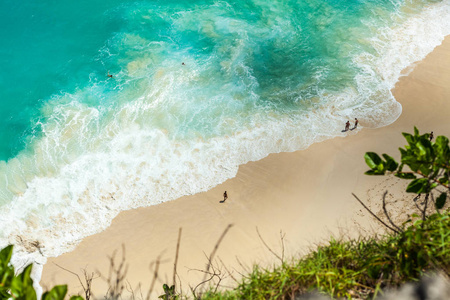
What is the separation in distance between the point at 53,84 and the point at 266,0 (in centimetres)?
1432

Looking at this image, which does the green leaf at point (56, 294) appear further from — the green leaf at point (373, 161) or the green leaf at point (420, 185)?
the green leaf at point (420, 185)

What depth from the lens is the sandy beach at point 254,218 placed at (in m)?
13.0

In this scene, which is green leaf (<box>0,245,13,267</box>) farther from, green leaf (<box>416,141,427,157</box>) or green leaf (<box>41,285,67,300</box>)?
green leaf (<box>416,141,427,157</box>)

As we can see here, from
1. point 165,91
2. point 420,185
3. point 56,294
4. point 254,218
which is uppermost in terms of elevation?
point 165,91

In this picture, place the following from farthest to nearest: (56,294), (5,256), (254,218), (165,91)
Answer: (165,91), (254,218), (5,256), (56,294)

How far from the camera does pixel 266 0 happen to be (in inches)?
950

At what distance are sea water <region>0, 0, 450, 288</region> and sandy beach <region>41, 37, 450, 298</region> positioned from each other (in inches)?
26.0

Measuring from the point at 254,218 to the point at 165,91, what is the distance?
862 centimetres

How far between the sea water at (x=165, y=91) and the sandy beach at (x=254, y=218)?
66 cm

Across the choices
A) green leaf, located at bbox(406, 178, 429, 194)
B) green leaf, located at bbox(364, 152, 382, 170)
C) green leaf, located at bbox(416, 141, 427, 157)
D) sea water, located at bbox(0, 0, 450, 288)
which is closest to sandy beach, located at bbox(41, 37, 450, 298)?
sea water, located at bbox(0, 0, 450, 288)

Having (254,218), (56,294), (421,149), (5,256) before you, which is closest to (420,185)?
(421,149)

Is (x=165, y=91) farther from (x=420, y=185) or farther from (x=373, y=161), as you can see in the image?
(x=420, y=185)

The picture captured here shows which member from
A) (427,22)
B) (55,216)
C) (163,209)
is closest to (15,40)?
(55,216)

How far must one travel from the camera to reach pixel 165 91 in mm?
18906
